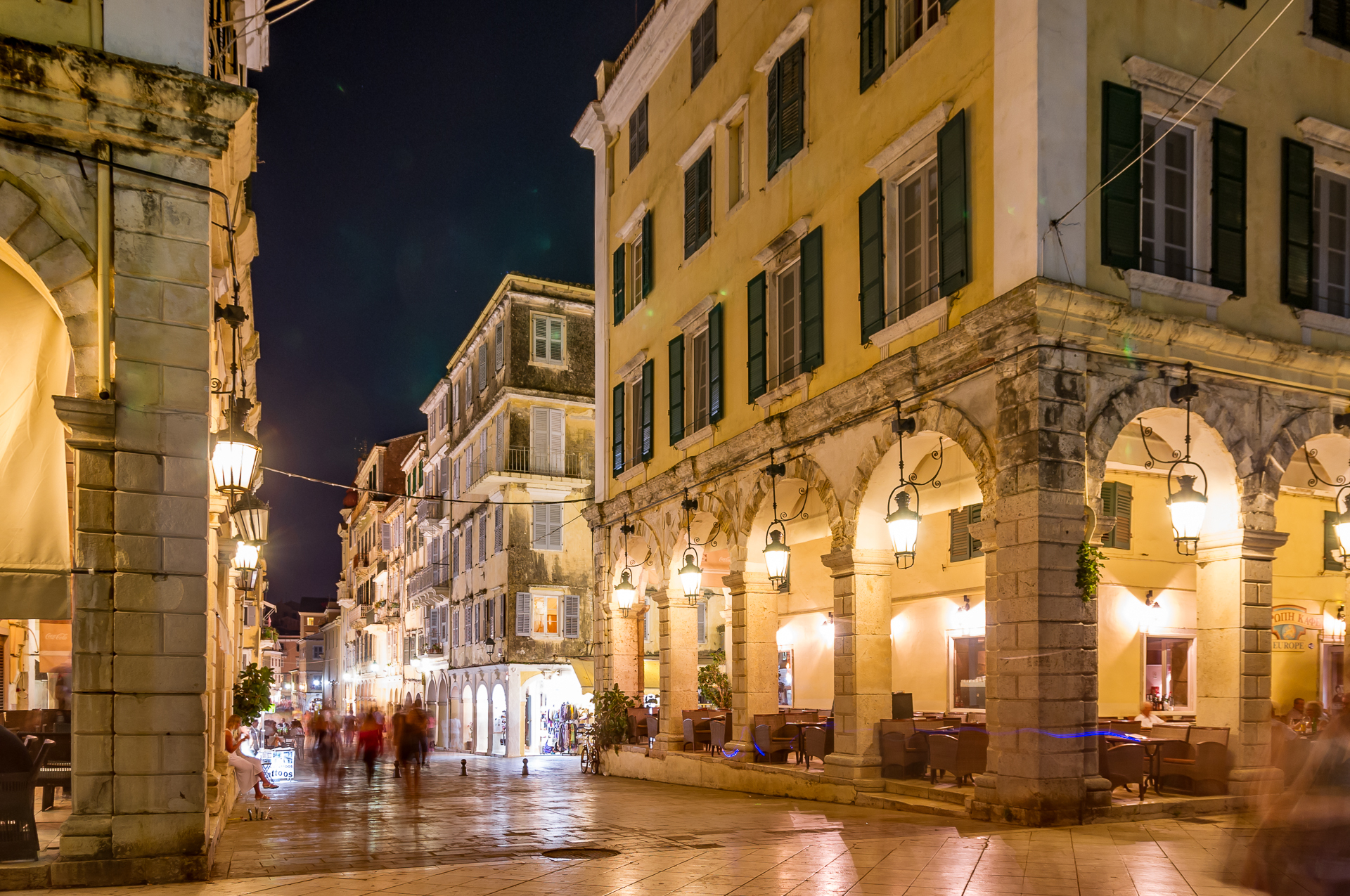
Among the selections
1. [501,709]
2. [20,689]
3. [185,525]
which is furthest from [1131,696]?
[501,709]

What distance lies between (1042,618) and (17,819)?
9.17 meters

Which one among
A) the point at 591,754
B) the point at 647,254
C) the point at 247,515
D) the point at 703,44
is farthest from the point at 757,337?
the point at 591,754

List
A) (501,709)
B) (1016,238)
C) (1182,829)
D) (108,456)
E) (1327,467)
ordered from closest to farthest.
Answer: (108,456) → (1182,829) → (1016,238) → (1327,467) → (501,709)

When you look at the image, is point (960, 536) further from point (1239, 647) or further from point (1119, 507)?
point (1239, 647)

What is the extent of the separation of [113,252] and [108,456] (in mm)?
1610

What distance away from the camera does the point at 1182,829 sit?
11.3 m

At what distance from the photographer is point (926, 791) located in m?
13.6

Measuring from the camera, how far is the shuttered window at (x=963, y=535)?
59.3 ft

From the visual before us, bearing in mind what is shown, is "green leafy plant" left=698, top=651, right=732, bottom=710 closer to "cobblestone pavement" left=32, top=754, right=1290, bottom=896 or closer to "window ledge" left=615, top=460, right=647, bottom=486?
"window ledge" left=615, top=460, right=647, bottom=486

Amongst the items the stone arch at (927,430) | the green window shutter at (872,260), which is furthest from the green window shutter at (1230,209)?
the green window shutter at (872,260)

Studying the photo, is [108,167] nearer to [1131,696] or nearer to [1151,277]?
[1151,277]

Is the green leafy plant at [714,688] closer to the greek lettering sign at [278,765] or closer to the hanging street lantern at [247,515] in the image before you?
the greek lettering sign at [278,765]

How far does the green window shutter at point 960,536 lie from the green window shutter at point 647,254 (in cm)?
787

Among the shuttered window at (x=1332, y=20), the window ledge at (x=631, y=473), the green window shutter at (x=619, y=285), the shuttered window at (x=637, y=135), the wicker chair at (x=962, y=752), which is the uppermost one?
the shuttered window at (x=637, y=135)
